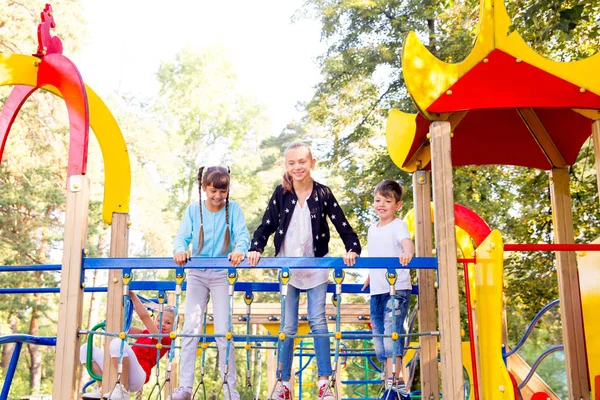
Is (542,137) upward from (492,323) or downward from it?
upward

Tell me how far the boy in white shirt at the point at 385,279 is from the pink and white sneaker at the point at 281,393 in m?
0.99

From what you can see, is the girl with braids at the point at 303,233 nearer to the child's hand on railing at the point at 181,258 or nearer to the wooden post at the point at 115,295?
the child's hand on railing at the point at 181,258

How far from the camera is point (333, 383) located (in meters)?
4.31

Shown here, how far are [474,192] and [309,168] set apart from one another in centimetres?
907

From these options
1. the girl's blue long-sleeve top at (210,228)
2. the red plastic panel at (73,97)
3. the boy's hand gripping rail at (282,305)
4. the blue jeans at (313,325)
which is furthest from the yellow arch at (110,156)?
the boy's hand gripping rail at (282,305)

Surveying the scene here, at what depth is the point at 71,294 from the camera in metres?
4.29

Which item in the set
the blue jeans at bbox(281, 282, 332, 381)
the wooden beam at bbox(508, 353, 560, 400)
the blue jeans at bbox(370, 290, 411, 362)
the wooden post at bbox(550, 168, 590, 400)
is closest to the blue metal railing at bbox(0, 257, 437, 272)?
the blue jeans at bbox(281, 282, 332, 381)

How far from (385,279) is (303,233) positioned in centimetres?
85

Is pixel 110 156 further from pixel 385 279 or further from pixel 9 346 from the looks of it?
pixel 9 346

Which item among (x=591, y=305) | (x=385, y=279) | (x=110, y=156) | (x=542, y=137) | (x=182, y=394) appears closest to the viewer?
(x=182, y=394)

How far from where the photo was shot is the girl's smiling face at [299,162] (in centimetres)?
486

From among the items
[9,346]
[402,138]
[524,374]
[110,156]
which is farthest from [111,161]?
[9,346]

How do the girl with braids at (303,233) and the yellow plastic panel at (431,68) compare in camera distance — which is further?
the girl with braids at (303,233)

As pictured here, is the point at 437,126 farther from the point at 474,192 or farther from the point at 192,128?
the point at 192,128
